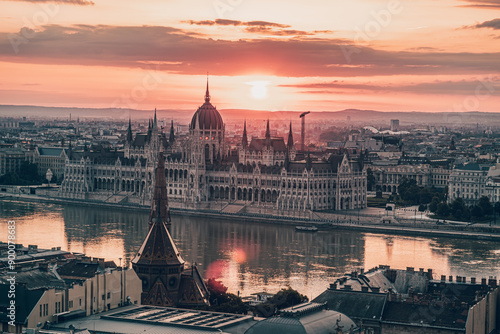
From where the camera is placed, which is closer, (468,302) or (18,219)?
(468,302)

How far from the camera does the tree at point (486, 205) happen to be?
212 ft

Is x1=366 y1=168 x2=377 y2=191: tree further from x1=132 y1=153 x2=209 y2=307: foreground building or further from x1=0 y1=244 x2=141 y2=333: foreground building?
x1=132 y1=153 x2=209 y2=307: foreground building

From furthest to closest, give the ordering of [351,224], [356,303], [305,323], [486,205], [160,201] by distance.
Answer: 1. [486,205]
2. [351,224]
3. [160,201]
4. [356,303]
5. [305,323]

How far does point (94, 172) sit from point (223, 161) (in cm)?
1168

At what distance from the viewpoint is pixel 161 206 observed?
35.0m

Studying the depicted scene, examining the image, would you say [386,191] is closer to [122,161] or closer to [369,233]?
[122,161]

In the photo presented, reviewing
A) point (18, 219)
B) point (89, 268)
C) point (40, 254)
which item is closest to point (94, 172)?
point (18, 219)

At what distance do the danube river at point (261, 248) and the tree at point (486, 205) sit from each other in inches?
320

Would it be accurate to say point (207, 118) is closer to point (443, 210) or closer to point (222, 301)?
point (443, 210)

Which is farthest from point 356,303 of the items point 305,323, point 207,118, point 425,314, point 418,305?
point 207,118

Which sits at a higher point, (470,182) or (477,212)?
(470,182)

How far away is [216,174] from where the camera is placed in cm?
7581

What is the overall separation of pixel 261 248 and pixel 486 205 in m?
18.6

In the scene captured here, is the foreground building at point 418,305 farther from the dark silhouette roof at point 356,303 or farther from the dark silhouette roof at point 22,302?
the dark silhouette roof at point 22,302
